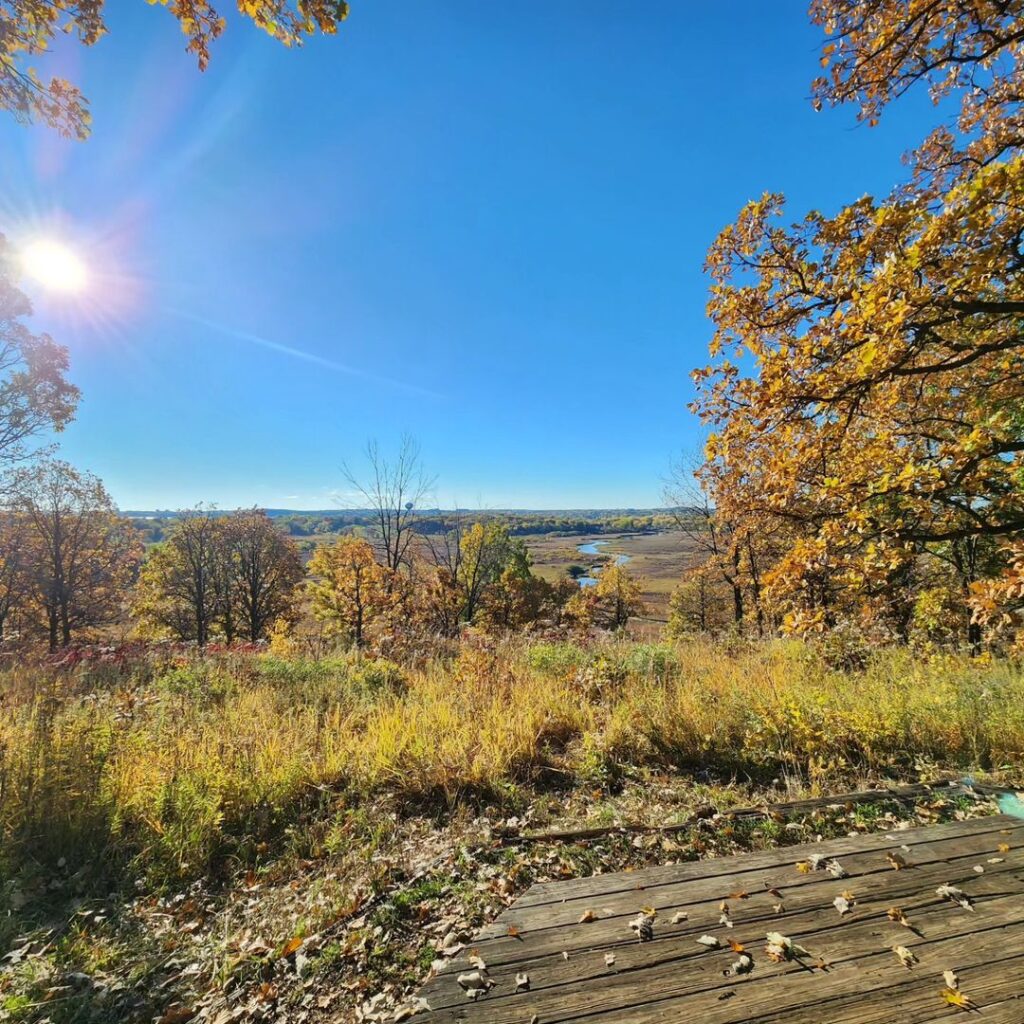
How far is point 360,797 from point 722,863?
3.04 m

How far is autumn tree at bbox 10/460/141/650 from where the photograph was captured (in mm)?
21641

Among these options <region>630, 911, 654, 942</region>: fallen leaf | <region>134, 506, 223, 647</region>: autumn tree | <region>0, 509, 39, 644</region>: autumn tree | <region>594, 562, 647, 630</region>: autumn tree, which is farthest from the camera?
<region>594, 562, 647, 630</region>: autumn tree

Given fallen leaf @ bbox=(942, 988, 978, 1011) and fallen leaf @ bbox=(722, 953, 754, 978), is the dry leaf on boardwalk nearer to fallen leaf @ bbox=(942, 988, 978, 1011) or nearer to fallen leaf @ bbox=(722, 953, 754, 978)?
fallen leaf @ bbox=(722, 953, 754, 978)

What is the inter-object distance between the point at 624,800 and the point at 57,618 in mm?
30573

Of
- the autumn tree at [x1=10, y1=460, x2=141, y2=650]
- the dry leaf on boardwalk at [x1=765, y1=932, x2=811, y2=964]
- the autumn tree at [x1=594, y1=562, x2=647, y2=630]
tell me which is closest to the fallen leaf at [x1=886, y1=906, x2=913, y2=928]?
the dry leaf on boardwalk at [x1=765, y1=932, x2=811, y2=964]

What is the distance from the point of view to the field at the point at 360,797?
258 cm

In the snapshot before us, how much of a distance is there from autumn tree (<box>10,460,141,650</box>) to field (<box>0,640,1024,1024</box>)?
67.9 ft

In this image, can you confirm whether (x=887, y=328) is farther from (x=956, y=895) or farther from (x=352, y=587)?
(x=352, y=587)

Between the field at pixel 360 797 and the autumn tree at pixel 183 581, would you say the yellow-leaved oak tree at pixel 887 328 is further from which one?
the autumn tree at pixel 183 581

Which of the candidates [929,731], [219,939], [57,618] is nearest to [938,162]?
[929,731]

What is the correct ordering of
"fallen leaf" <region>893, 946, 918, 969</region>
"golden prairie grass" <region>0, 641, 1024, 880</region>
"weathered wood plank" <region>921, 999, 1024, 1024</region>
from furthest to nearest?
"golden prairie grass" <region>0, 641, 1024, 880</region>, "fallen leaf" <region>893, 946, 918, 969</region>, "weathered wood plank" <region>921, 999, 1024, 1024</region>

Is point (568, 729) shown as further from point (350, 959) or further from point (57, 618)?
point (57, 618)

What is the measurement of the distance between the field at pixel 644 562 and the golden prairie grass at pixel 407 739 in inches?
769

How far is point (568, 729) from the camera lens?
5.43m
